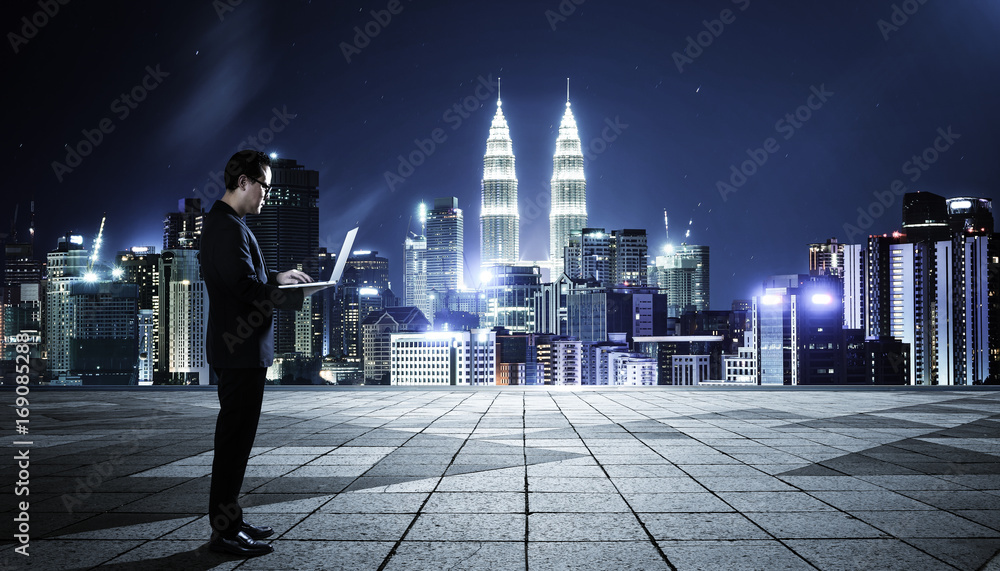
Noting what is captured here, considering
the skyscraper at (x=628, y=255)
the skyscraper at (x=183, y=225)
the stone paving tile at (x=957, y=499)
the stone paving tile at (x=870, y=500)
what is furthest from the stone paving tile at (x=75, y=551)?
the skyscraper at (x=628, y=255)

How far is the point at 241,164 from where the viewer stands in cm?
398

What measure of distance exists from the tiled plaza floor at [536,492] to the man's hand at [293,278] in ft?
4.69

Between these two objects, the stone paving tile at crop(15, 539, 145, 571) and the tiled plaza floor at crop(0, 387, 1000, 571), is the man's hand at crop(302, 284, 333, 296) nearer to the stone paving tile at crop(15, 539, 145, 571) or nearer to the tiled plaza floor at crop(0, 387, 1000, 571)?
the tiled plaza floor at crop(0, 387, 1000, 571)

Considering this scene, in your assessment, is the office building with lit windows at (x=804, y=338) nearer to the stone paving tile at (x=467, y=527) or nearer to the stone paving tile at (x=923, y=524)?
the stone paving tile at (x=923, y=524)

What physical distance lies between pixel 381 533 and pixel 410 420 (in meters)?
5.70

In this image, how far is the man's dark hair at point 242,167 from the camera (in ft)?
13.0

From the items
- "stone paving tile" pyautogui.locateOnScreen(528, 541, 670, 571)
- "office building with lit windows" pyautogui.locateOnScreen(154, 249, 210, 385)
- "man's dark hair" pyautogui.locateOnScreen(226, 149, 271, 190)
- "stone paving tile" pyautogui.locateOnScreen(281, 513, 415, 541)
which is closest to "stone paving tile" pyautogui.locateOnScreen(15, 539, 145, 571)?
"stone paving tile" pyautogui.locateOnScreen(281, 513, 415, 541)

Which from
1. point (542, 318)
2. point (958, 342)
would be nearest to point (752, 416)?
point (958, 342)

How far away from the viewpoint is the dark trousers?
12.0ft

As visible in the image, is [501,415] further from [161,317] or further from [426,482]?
[161,317]

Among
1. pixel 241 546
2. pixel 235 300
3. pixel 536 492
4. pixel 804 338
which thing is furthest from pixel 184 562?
pixel 804 338

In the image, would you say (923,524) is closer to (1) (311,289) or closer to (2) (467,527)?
(2) (467,527)

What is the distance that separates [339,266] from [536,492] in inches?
88.8

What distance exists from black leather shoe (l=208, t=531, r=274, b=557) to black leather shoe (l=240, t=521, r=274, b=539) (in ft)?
0.13
